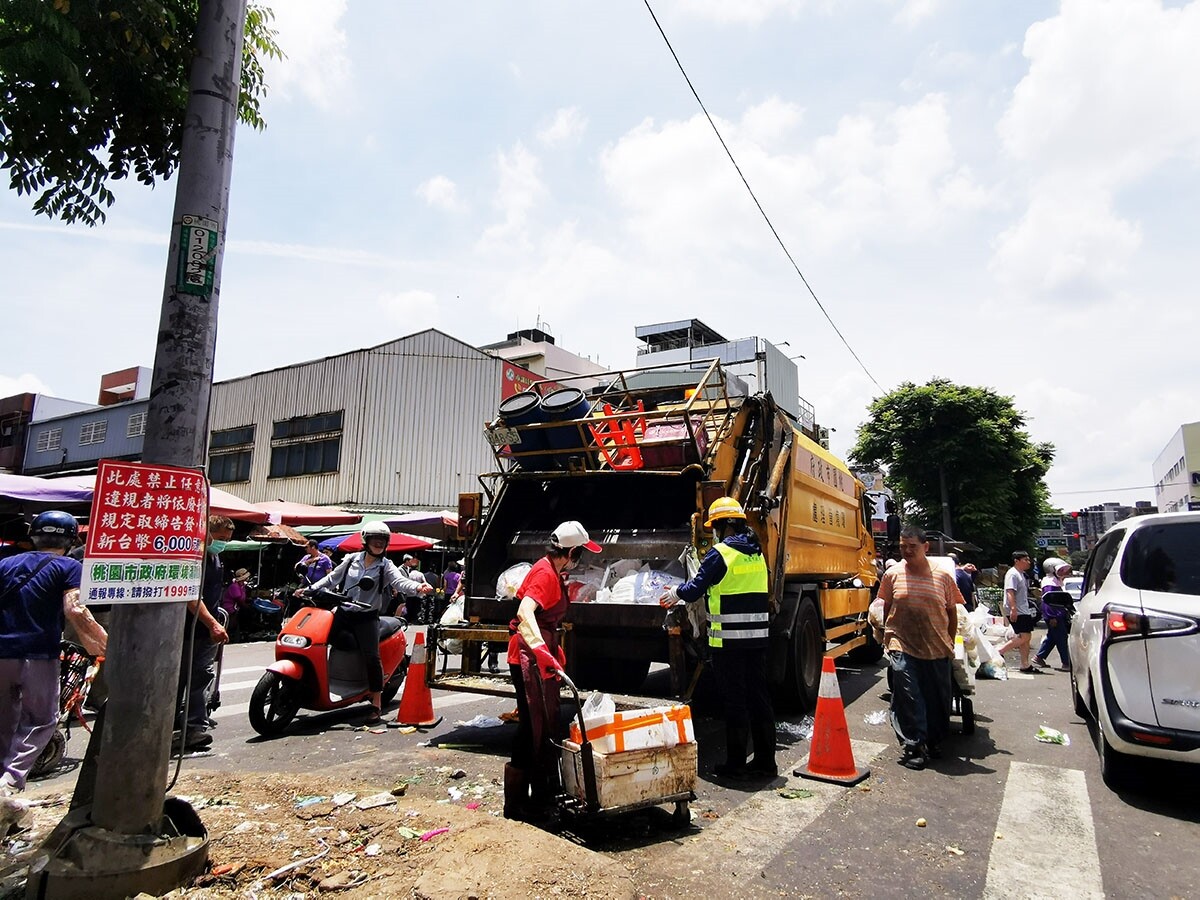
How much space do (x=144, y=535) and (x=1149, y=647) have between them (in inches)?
196

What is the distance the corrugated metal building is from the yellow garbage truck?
51.6ft

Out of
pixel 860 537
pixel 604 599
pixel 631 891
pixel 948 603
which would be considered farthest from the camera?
pixel 860 537

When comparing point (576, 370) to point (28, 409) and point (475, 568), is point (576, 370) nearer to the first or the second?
point (28, 409)

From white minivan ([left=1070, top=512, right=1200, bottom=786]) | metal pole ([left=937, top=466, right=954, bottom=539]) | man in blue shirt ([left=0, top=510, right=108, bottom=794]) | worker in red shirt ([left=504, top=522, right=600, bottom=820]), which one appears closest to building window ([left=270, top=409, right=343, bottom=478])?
man in blue shirt ([left=0, top=510, right=108, bottom=794])

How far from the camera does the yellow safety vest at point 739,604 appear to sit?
4.65 m

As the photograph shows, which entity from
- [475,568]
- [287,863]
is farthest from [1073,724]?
[287,863]

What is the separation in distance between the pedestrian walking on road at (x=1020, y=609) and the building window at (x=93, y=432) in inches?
1345

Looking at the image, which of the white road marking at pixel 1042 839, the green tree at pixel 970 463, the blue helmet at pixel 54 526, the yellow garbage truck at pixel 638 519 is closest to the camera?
the white road marking at pixel 1042 839

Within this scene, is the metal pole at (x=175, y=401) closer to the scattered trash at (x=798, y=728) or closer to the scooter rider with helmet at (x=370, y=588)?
the scooter rider with helmet at (x=370, y=588)

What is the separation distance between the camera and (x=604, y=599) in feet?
18.9

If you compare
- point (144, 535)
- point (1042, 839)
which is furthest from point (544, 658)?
point (1042, 839)

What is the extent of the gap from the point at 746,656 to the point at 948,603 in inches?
68.5

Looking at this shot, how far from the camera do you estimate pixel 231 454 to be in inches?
1051

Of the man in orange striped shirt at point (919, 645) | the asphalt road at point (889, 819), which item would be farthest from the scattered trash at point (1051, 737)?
the man in orange striped shirt at point (919, 645)
